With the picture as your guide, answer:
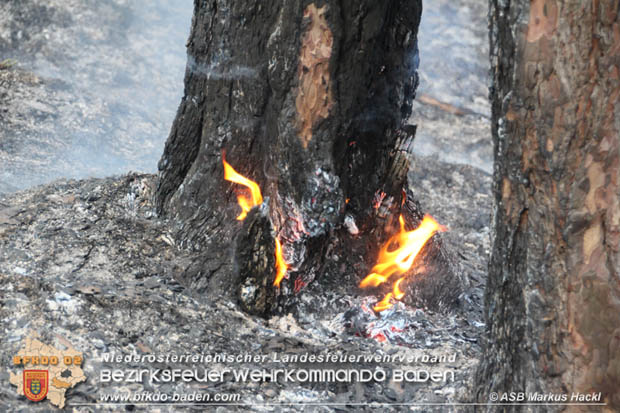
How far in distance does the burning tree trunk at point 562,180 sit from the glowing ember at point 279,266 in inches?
48.7

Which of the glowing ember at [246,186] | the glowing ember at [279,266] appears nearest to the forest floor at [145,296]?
the glowing ember at [279,266]

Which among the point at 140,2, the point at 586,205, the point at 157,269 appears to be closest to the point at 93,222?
the point at 157,269

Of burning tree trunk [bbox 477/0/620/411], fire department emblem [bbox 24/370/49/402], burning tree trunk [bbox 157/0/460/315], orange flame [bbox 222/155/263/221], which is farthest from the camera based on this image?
orange flame [bbox 222/155/263/221]

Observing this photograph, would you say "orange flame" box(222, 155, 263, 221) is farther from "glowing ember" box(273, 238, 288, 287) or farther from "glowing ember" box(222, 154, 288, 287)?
"glowing ember" box(273, 238, 288, 287)

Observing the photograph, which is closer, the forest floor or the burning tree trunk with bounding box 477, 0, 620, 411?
the burning tree trunk with bounding box 477, 0, 620, 411

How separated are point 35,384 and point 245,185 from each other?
130 centimetres

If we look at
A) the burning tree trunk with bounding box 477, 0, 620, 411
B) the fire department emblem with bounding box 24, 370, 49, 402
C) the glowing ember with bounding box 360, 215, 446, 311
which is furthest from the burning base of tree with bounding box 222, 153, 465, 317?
the burning tree trunk with bounding box 477, 0, 620, 411

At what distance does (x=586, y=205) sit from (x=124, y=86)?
5.66 m

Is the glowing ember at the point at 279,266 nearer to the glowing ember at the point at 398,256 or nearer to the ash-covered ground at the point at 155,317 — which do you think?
the ash-covered ground at the point at 155,317

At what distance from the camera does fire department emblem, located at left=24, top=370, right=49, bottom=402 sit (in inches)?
83.1

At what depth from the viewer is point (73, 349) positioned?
7.51ft

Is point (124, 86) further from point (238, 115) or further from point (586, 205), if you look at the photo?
point (586, 205)

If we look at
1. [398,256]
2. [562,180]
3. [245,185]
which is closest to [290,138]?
[245,185]

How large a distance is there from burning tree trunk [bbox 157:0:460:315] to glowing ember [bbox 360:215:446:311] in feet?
0.22
